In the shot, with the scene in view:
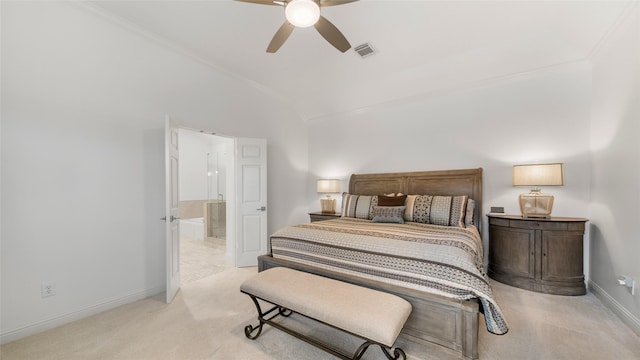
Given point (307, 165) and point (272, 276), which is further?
point (307, 165)

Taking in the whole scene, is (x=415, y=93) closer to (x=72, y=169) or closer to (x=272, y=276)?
(x=272, y=276)

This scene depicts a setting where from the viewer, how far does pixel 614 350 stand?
72.9 inches

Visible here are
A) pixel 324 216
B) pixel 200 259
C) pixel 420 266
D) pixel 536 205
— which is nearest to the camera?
pixel 420 266

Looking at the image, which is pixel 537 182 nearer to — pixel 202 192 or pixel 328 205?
pixel 328 205

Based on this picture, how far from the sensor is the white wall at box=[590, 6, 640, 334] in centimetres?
217

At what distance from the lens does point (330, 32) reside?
213 centimetres

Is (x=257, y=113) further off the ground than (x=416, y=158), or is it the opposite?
(x=257, y=113)

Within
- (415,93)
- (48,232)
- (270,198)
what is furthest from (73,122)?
(415,93)

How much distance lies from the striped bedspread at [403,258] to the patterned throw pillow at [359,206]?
1207 millimetres

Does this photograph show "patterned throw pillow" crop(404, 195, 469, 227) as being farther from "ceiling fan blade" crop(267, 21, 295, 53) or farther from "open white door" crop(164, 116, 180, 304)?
"open white door" crop(164, 116, 180, 304)

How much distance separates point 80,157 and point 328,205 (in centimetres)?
355

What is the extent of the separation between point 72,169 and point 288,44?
2.71 m

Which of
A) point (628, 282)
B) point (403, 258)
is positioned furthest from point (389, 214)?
point (628, 282)

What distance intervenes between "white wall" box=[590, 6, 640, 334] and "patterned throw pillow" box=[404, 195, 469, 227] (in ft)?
4.36
